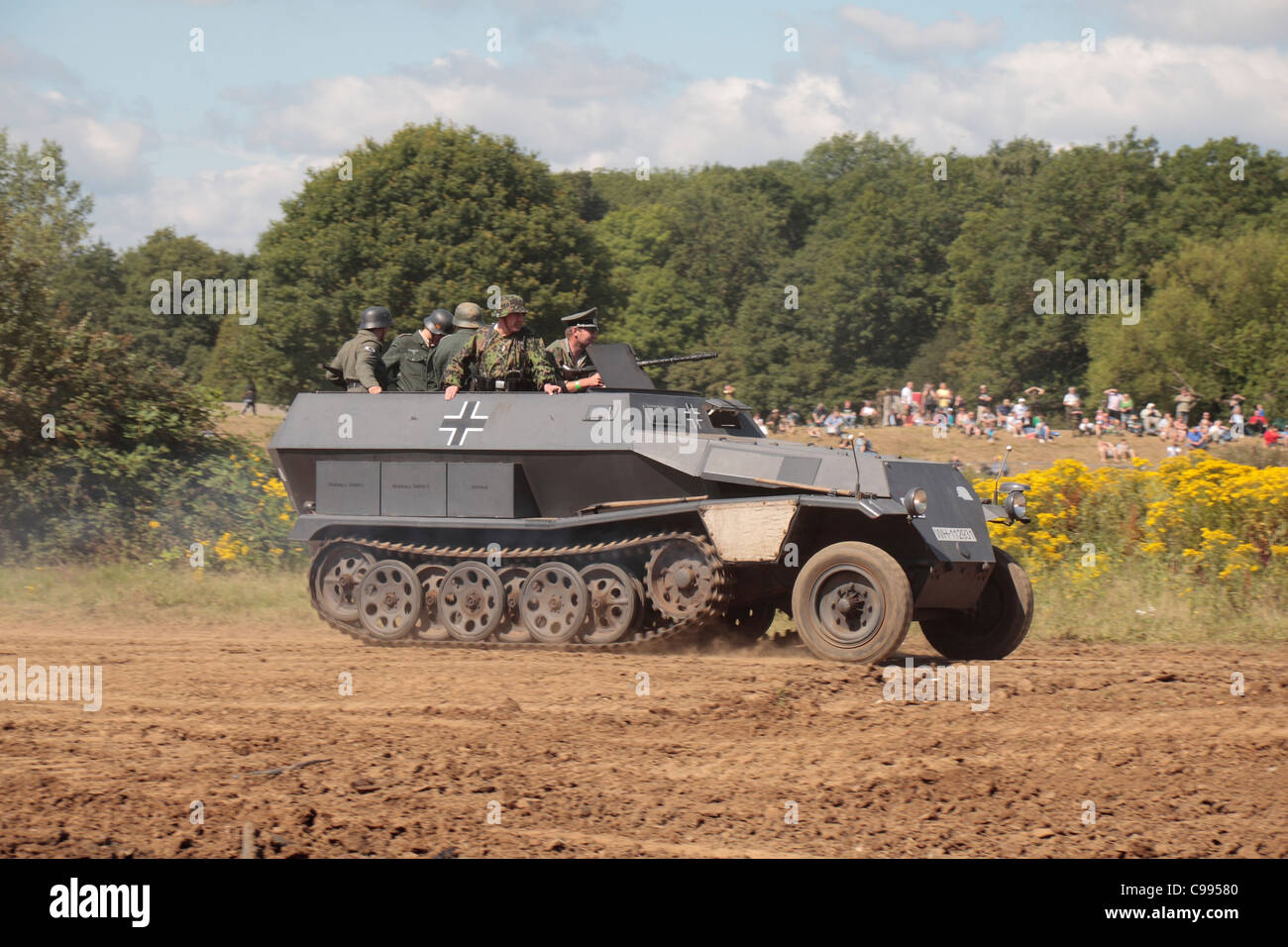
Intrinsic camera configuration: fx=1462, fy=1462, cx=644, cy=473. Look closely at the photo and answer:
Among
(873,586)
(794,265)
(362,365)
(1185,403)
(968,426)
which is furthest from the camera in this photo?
(794,265)

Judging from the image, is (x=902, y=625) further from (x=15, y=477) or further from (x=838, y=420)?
(x=838, y=420)

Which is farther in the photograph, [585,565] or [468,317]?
[468,317]

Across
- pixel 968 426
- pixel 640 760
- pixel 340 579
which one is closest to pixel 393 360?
pixel 340 579

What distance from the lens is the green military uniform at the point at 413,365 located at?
1403 centimetres

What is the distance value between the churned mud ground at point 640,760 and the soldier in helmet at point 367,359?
314cm

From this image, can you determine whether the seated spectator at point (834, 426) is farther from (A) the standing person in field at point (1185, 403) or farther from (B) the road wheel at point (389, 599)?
(B) the road wheel at point (389, 599)

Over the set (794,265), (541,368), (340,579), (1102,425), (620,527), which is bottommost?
(340,579)

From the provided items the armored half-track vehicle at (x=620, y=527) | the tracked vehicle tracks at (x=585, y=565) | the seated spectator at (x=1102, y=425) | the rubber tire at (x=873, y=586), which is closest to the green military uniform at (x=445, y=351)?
the armored half-track vehicle at (x=620, y=527)

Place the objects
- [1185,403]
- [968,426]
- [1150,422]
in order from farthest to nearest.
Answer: [1185,403], [1150,422], [968,426]

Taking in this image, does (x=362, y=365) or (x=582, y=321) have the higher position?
(x=582, y=321)

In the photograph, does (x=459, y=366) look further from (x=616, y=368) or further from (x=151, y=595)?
(x=151, y=595)

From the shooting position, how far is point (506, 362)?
13.2m

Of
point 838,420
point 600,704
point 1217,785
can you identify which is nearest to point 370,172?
point 838,420

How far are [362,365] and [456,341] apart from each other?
914 millimetres
